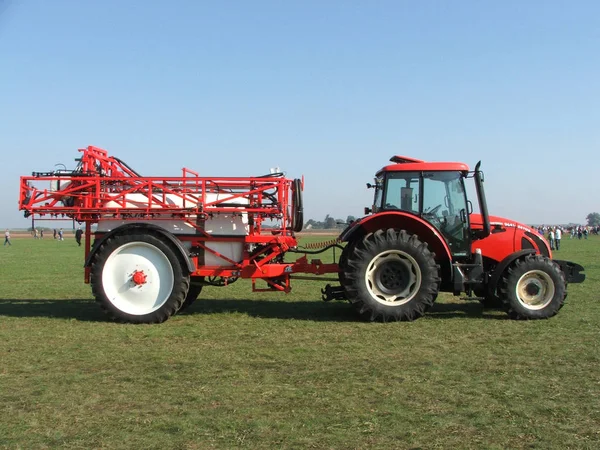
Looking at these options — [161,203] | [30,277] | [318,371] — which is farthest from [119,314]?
[30,277]

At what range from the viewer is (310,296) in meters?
12.0

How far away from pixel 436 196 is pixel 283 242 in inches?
99.8

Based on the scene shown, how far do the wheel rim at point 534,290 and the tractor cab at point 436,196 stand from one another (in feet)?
3.12

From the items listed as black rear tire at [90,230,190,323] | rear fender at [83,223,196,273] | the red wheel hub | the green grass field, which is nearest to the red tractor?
the green grass field

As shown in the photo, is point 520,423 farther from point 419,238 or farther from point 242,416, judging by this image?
point 419,238

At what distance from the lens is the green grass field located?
4117 mm

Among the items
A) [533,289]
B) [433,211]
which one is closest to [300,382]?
[433,211]

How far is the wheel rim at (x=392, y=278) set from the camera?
8.57 metres

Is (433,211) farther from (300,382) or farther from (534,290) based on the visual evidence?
(300,382)

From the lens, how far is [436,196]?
9000 millimetres

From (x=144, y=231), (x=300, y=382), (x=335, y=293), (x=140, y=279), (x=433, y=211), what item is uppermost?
(x=433, y=211)

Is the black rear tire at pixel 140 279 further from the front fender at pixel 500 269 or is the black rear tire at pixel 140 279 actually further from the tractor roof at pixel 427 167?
the front fender at pixel 500 269

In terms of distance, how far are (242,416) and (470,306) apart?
21.8ft

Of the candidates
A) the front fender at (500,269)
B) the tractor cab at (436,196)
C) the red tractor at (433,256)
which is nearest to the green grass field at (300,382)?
the red tractor at (433,256)
